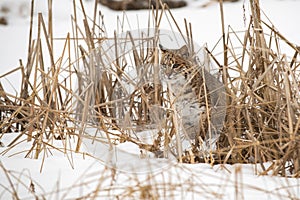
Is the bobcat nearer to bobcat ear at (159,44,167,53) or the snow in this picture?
bobcat ear at (159,44,167,53)

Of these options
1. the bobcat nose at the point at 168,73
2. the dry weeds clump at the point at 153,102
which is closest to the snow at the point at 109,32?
the dry weeds clump at the point at 153,102

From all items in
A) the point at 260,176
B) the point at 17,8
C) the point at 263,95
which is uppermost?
the point at 17,8

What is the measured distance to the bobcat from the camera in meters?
1.21

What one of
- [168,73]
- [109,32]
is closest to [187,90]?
[168,73]

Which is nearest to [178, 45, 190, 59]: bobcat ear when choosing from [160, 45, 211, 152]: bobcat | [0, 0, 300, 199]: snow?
[160, 45, 211, 152]: bobcat

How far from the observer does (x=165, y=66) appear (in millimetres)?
1263

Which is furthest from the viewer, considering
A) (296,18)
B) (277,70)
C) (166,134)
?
(296,18)

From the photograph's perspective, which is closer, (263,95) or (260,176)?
(260,176)

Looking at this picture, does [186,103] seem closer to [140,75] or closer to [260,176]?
[140,75]

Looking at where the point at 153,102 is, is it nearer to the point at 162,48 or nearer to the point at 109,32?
the point at 162,48

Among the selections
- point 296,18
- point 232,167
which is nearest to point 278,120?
point 232,167

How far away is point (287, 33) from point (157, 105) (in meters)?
Answer: 2.46

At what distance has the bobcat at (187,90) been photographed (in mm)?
1214

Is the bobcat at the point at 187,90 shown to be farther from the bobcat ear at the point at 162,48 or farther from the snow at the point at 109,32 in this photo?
the snow at the point at 109,32
